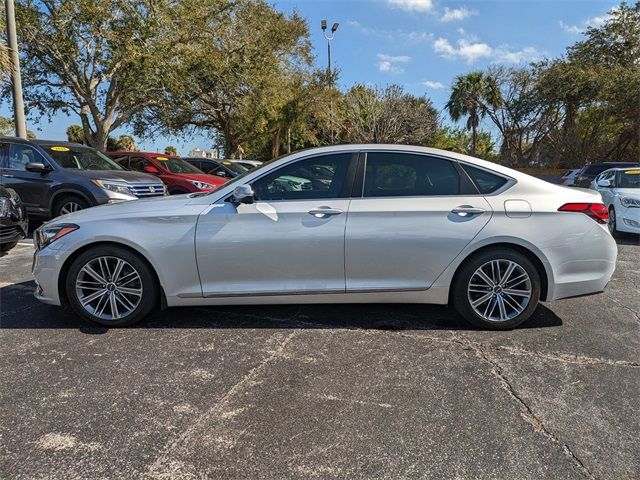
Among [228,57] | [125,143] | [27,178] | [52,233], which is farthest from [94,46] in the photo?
[125,143]

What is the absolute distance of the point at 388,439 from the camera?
250cm

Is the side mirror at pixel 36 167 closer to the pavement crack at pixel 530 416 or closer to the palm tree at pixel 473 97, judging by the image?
the pavement crack at pixel 530 416

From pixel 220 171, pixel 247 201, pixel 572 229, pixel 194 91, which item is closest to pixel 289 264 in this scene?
pixel 247 201

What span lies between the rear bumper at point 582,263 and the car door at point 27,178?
7990 mm

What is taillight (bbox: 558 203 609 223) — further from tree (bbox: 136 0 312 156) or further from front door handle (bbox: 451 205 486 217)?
tree (bbox: 136 0 312 156)

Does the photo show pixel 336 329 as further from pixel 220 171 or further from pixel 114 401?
pixel 220 171

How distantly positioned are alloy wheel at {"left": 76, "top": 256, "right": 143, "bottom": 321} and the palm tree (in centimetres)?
3577

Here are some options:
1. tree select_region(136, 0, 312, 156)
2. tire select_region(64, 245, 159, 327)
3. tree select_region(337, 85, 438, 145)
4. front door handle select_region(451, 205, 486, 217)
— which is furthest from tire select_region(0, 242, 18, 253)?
tree select_region(337, 85, 438, 145)

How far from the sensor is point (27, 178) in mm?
8180

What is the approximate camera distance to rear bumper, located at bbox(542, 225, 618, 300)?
3881 mm

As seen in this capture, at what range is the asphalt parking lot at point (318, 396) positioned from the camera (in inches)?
91.8

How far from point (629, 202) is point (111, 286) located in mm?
8812

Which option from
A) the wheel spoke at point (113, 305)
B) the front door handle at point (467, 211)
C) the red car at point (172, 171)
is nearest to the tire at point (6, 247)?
the wheel spoke at point (113, 305)

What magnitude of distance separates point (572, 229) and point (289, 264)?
2.41m
